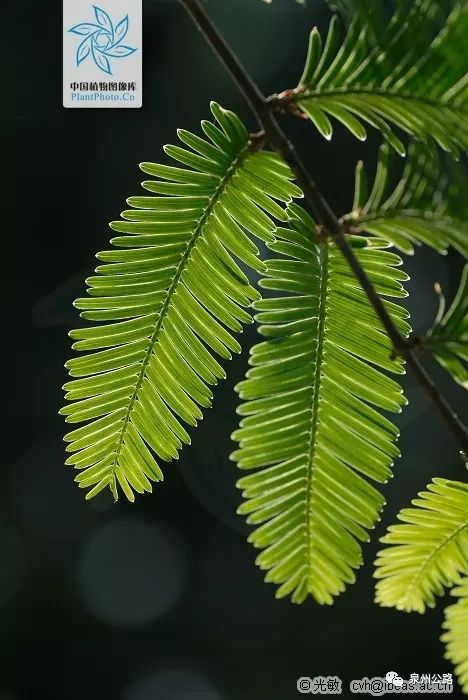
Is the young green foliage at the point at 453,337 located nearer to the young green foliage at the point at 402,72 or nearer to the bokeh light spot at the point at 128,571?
the young green foliage at the point at 402,72

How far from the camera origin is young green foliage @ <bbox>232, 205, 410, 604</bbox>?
0.28 m

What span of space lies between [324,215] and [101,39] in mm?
951

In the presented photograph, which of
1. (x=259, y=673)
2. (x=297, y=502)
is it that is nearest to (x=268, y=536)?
(x=297, y=502)

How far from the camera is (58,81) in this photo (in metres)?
1.68

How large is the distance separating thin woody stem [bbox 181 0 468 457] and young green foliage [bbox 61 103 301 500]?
0.07m

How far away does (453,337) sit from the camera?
25 cm

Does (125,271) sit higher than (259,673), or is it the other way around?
(125,271)

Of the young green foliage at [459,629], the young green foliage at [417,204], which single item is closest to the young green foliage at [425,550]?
the young green foliage at [459,629]

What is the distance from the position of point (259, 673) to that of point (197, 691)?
132mm

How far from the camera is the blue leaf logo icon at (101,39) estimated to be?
1.09 meters

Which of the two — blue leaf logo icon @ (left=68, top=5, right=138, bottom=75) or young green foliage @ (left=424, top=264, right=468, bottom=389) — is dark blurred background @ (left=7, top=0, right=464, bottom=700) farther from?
young green foliage @ (left=424, top=264, right=468, bottom=389)

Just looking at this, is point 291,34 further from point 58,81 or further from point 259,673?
point 259,673

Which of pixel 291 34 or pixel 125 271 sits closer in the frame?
pixel 125 271

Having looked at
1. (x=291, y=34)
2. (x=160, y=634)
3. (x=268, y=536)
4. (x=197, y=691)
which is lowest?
(x=197, y=691)
